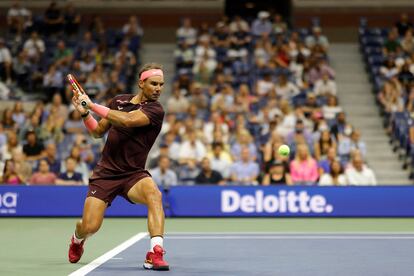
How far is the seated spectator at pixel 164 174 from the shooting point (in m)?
15.6

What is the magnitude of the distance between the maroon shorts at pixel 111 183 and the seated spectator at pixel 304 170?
7159 mm

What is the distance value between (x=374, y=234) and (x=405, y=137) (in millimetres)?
6610

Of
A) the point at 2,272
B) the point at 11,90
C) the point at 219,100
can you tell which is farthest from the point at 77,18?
the point at 2,272

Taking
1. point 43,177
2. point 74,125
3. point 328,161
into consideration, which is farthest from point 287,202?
point 74,125

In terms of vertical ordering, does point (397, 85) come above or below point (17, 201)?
above

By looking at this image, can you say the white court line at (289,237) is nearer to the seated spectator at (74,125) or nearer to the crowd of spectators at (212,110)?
the crowd of spectators at (212,110)

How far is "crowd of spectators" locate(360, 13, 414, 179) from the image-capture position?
18484 mm

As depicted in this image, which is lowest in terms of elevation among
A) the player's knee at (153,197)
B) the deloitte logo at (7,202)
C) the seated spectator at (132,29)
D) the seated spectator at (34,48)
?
the deloitte logo at (7,202)

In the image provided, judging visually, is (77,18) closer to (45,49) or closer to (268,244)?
(45,49)

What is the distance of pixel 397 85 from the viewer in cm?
1944

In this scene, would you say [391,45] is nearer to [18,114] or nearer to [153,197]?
[18,114]

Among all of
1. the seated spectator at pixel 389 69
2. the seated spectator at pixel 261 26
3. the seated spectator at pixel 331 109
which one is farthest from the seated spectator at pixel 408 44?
the seated spectator at pixel 331 109

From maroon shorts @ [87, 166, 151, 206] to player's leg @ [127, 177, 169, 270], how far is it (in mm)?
66

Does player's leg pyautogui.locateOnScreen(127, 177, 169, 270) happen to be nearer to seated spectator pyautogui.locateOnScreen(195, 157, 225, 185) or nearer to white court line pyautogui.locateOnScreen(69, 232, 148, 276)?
white court line pyautogui.locateOnScreen(69, 232, 148, 276)
